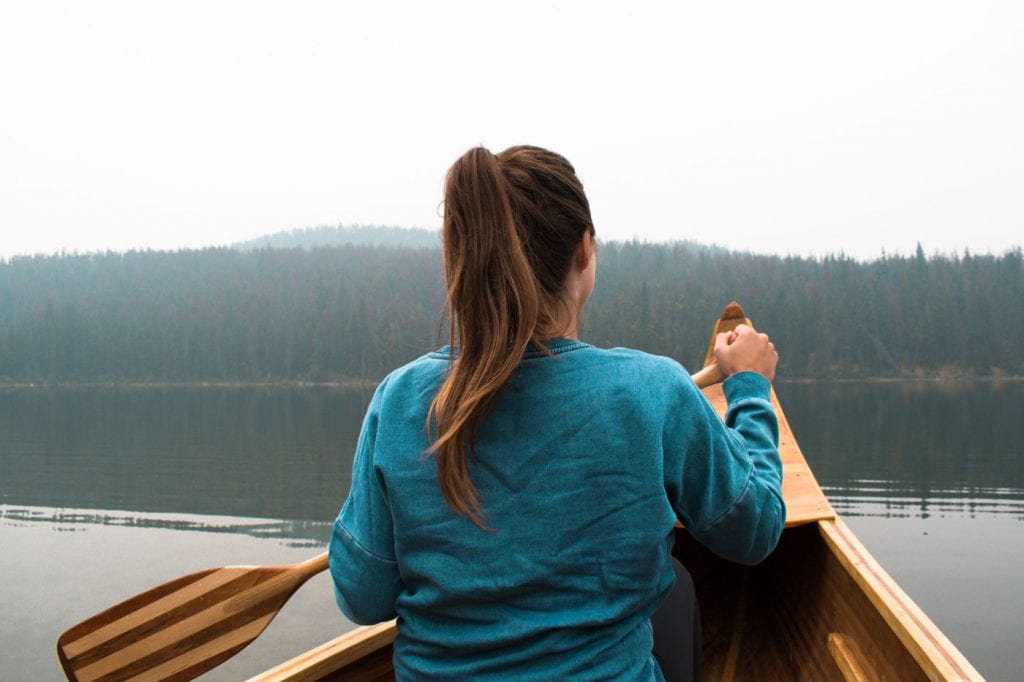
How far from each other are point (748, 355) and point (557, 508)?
656mm

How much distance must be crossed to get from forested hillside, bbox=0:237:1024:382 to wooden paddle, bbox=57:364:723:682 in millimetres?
58108

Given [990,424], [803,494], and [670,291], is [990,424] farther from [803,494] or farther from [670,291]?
[670,291]

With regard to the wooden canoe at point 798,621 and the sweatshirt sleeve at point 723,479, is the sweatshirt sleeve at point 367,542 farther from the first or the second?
the wooden canoe at point 798,621

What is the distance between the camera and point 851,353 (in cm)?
6962

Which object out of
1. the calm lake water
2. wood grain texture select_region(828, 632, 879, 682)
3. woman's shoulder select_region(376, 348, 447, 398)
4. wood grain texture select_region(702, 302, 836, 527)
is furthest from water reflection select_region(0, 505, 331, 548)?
woman's shoulder select_region(376, 348, 447, 398)

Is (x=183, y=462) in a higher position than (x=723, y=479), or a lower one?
lower

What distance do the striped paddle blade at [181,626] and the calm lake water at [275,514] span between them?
503cm

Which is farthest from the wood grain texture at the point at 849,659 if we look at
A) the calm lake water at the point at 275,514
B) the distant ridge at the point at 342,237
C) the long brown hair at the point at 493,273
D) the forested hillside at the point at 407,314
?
the distant ridge at the point at 342,237

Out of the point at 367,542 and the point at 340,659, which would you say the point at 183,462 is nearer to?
the point at 340,659

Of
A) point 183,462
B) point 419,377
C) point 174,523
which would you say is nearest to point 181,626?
point 419,377

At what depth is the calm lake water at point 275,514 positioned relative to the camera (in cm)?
788

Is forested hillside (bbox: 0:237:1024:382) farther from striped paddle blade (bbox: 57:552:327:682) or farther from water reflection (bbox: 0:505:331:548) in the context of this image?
striped paddle blade (bbox: 57:552:327:682)

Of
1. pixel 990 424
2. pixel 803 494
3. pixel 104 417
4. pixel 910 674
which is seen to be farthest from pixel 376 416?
pixel 104 417

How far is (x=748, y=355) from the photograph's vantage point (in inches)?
64.1
